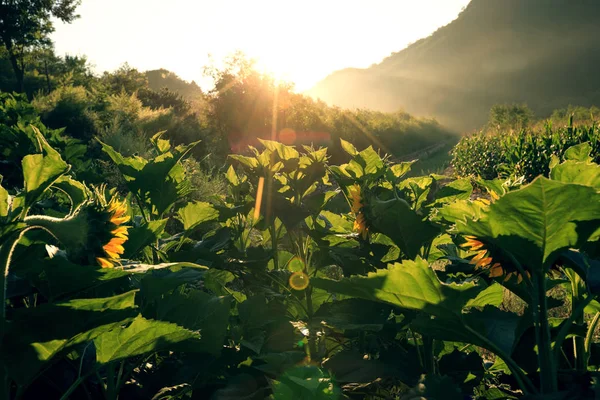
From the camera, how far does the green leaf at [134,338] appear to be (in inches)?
29.3

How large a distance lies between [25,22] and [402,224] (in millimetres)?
26270

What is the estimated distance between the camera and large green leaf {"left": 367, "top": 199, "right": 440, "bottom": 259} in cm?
99

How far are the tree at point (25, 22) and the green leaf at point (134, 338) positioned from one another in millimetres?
25124

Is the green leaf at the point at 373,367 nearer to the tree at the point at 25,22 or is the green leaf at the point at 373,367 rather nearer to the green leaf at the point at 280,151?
the green leaf at the point at 280,151

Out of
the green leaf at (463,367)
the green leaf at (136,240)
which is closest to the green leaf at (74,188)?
the green leaf at (136,240)

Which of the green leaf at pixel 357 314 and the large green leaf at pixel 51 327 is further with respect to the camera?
the green leaf at pixel 357 314

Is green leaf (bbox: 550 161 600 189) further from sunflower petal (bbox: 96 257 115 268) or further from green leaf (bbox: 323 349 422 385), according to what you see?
sunflower petal (bbox: 96 257 115 268)

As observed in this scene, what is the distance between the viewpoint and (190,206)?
4.71 feet

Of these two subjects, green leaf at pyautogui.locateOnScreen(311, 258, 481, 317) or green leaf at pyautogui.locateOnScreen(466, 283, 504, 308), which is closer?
green leaf at pyautogui.locateOnScreen(311, 258, 481, 317)

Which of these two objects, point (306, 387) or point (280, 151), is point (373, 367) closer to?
point (306, 387)

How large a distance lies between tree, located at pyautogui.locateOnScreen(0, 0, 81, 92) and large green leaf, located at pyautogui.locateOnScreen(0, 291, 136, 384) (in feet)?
82.5

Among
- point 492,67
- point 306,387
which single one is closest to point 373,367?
point 306,387

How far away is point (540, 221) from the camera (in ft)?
2.21

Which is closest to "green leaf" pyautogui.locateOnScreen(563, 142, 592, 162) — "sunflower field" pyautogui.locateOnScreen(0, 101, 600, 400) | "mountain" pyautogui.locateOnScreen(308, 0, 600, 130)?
"sunflower field" pyautogui.locateOnScreen(0, 101, 600, 400)
